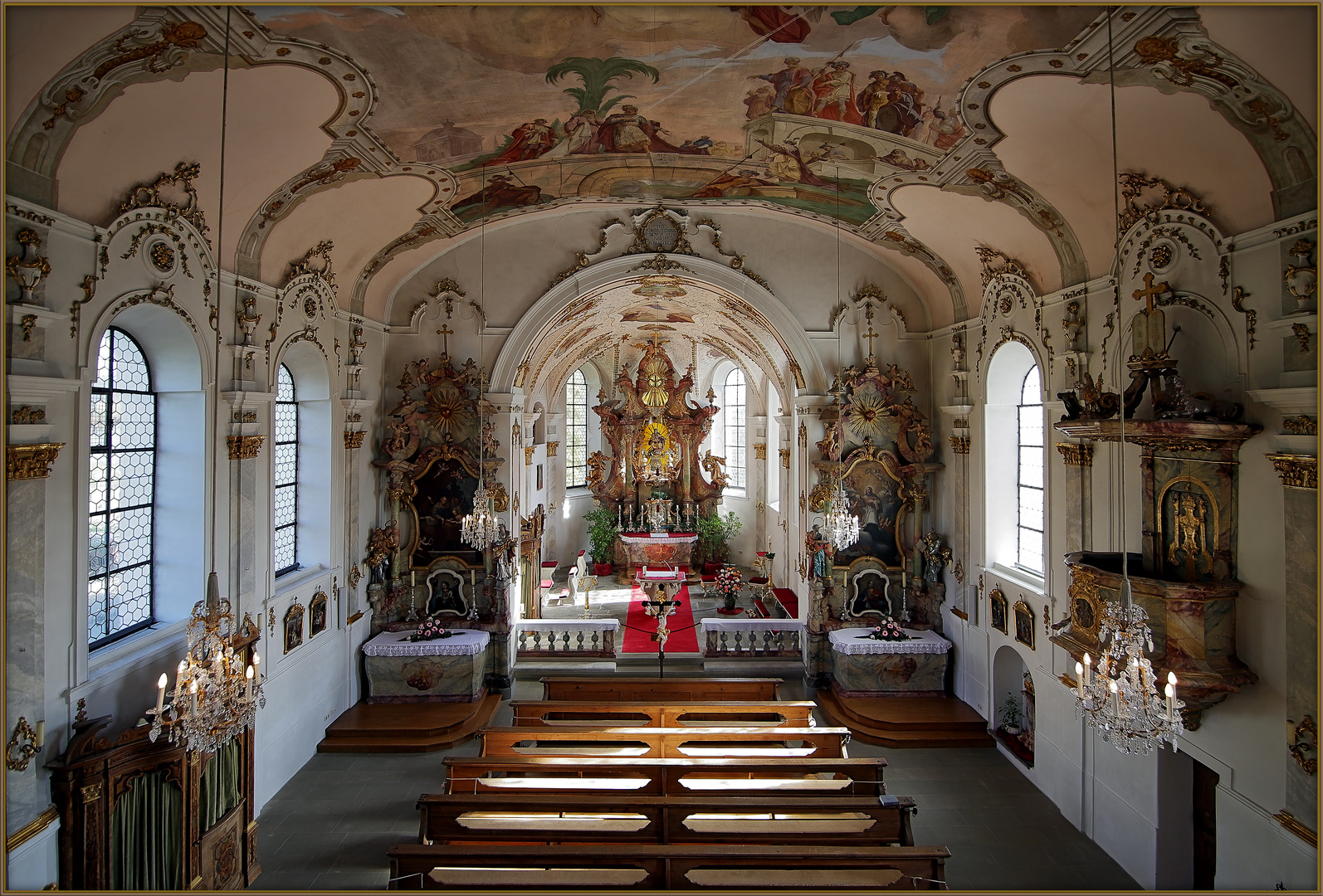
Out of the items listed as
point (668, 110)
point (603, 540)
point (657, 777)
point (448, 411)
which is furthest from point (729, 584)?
point (668, 110)

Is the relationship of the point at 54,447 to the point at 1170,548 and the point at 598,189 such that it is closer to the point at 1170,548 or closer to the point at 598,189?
the point at 598,189

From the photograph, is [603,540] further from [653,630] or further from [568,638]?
[568,638]

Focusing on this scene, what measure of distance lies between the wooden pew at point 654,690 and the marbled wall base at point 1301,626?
6.30m

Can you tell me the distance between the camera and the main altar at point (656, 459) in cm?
2377

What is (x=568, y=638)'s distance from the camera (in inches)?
583

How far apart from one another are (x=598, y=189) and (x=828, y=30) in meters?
5.69

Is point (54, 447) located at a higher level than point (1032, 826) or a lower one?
higher

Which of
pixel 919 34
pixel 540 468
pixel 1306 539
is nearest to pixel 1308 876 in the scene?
pixel 1306 539

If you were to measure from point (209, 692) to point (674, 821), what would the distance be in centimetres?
436

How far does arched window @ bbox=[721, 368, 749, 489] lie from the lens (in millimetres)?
25812

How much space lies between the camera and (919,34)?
6.42 meters

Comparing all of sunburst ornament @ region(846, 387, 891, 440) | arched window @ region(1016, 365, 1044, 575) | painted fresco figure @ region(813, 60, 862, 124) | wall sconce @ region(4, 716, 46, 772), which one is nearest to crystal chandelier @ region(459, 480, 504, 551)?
wall sconce @ region(4, 716, 46, 772)

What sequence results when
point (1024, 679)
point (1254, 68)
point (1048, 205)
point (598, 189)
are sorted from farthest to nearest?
1. point (598, 189)
2. point (1024, 679)
3. point (1048, 205)
4. point (1254, 68)

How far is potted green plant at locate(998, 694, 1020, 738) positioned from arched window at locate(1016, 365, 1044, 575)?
2265mm
